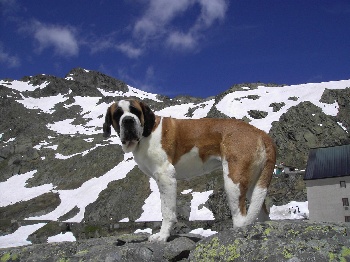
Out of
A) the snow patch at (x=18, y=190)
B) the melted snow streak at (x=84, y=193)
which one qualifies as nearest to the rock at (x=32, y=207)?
the melted snow streak at (x=84, y=193)

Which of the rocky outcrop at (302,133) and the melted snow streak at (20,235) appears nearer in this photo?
the melted snow streak at (20,235)

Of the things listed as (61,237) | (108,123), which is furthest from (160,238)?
(61,237)

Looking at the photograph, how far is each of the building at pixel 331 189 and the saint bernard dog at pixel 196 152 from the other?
143ft

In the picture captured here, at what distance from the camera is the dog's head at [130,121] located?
6.57 metres

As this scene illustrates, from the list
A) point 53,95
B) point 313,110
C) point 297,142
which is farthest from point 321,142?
point 53,95

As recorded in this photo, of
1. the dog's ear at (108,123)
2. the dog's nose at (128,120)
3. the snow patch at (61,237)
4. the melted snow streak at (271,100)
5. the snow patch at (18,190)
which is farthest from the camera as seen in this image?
the melted snow streak at (271,100)

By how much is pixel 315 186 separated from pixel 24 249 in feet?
153

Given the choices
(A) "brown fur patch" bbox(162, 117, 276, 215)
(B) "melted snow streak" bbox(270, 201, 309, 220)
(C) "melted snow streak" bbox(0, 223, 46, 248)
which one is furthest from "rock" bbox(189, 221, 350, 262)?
(C) "melted snow streak" bbox(0, 223, 46, 248)

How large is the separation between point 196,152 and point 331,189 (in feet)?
152

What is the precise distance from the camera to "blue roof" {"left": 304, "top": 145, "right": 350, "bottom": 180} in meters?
47.9

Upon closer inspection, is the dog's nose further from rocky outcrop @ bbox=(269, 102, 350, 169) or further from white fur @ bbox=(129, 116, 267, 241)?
rocky outcrop @ bbox=(269, 102, 350, 169)

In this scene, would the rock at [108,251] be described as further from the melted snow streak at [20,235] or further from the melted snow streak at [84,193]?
the melted snow streak at [84,193]

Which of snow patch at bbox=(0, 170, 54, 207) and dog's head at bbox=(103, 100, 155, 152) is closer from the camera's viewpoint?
dog's head at bbox=(103, 100, 155, 152)

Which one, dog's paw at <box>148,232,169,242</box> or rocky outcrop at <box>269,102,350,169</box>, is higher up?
rocky outcrop at <box>269,102,350,169</box>
